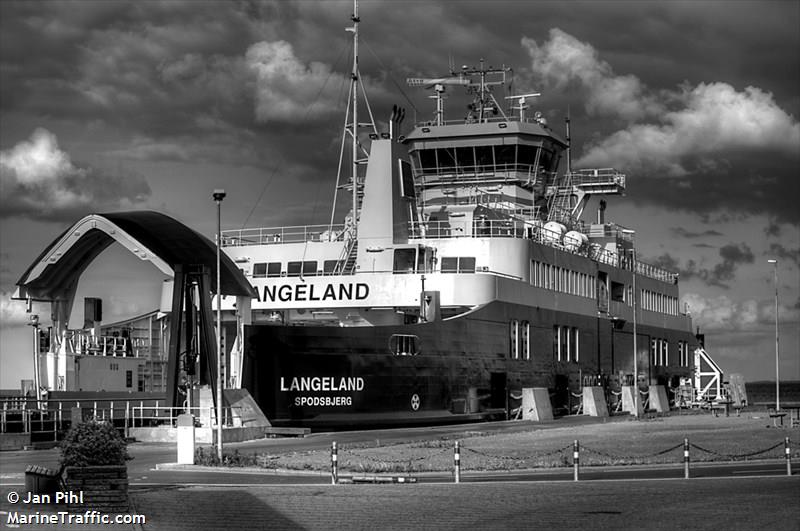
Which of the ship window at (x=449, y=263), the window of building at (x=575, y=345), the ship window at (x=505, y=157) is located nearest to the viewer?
the ship window at (x=449, y=263)

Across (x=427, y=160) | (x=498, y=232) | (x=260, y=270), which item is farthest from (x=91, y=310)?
(x=498, y=232)

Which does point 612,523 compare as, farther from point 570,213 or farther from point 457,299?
point 570,213

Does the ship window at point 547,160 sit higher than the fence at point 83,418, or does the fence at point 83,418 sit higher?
the ship window at point 547,160

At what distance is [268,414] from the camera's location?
40188 millimetres

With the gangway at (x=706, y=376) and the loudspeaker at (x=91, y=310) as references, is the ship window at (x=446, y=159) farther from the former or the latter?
the gangway at (x=706, y=376)

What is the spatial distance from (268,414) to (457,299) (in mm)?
11098

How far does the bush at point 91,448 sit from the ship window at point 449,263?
2977 cm

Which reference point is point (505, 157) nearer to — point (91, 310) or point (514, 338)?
point (514, 338)

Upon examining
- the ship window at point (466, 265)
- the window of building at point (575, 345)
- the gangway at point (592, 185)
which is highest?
the gangway at point (592, 185)

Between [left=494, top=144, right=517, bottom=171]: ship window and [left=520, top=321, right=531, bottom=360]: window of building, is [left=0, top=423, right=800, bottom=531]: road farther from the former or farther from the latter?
[left=494, top=144, right=517, bottom=171]: ship window

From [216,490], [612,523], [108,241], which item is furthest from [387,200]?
[612,523]

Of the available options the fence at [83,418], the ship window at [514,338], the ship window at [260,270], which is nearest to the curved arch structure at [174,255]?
the fence at [83,418]

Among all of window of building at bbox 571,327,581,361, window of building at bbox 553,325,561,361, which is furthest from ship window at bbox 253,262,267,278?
window of building at bbox 571,327,581,361

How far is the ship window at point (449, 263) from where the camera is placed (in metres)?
50.2
